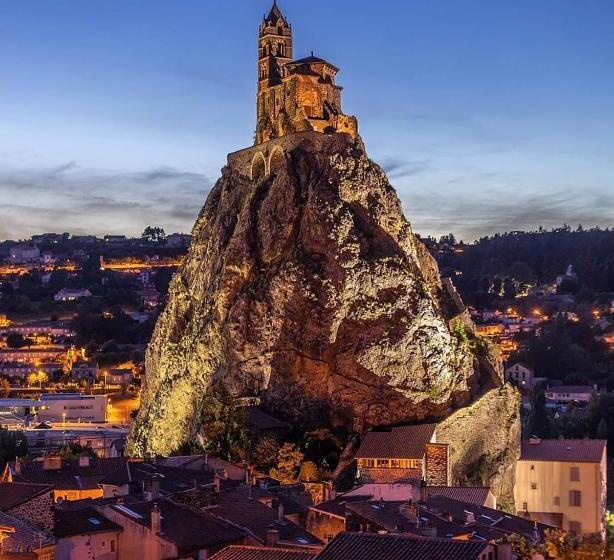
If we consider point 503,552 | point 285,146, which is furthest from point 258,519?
point 285,146

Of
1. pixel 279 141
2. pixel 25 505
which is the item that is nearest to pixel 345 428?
pixel 279 141

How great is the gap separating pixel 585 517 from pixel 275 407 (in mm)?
22561

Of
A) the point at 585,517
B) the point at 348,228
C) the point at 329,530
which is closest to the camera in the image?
the point at 329,530

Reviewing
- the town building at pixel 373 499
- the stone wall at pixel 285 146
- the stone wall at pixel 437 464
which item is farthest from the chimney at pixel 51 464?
the stone wall at pixel 285 146

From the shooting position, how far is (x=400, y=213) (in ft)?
306

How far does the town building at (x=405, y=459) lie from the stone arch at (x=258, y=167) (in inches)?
1173

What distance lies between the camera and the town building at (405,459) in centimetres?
7212

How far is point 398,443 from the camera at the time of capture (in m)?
74.6

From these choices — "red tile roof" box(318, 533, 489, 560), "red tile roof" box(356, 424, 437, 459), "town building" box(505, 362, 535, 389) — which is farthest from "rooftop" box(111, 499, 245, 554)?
"town building" box(505, 362, 535, 389)

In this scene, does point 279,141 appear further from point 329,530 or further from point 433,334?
point 329,530

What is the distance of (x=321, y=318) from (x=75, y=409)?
55.6 m

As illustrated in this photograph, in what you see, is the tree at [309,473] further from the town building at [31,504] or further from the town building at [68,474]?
the town building at [31,504]

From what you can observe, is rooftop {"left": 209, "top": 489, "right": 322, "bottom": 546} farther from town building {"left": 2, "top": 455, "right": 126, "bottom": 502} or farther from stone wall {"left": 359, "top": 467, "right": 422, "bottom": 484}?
stone wall {"left": 359, "top": 467, "right": 422, "bottom": 484}

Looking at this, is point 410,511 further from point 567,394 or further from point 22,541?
point 567,394
